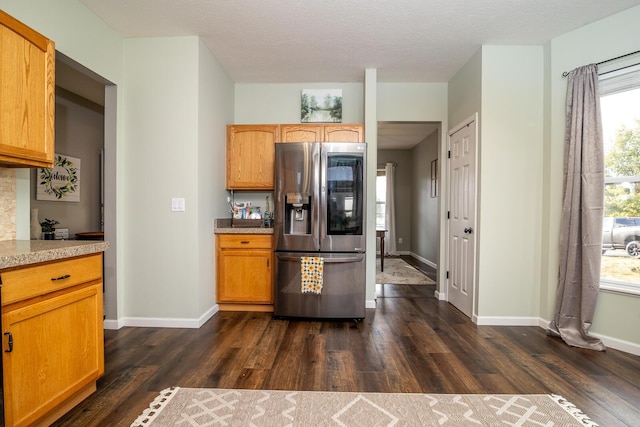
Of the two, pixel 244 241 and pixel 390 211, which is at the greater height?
pixel 390 211

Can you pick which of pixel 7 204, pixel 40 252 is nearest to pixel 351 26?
pixel 40 252

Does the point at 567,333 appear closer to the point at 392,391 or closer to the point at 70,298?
the point at 392,391

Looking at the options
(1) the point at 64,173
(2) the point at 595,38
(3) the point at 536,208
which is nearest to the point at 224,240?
(1) the point at 64,173

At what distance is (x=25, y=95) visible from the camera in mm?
1609

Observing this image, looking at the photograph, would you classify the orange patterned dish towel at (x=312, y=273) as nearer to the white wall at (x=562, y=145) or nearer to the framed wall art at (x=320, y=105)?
the framed wall art at (x=320, y=105)

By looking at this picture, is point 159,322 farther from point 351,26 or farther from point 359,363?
point 351,26

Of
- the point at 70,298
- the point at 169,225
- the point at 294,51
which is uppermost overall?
the point at 294,51

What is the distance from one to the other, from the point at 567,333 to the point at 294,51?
11.9ft

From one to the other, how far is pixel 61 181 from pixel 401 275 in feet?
16.7

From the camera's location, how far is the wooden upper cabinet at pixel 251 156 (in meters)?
3.55

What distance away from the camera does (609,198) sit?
2.55 meters

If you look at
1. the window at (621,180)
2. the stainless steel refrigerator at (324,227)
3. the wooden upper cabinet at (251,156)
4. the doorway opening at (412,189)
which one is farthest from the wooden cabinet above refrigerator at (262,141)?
the doorway opening at (412,189)

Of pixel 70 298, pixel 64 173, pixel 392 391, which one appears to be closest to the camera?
pixel 70 298

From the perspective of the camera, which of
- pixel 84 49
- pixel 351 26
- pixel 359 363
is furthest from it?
pixel 351 26
